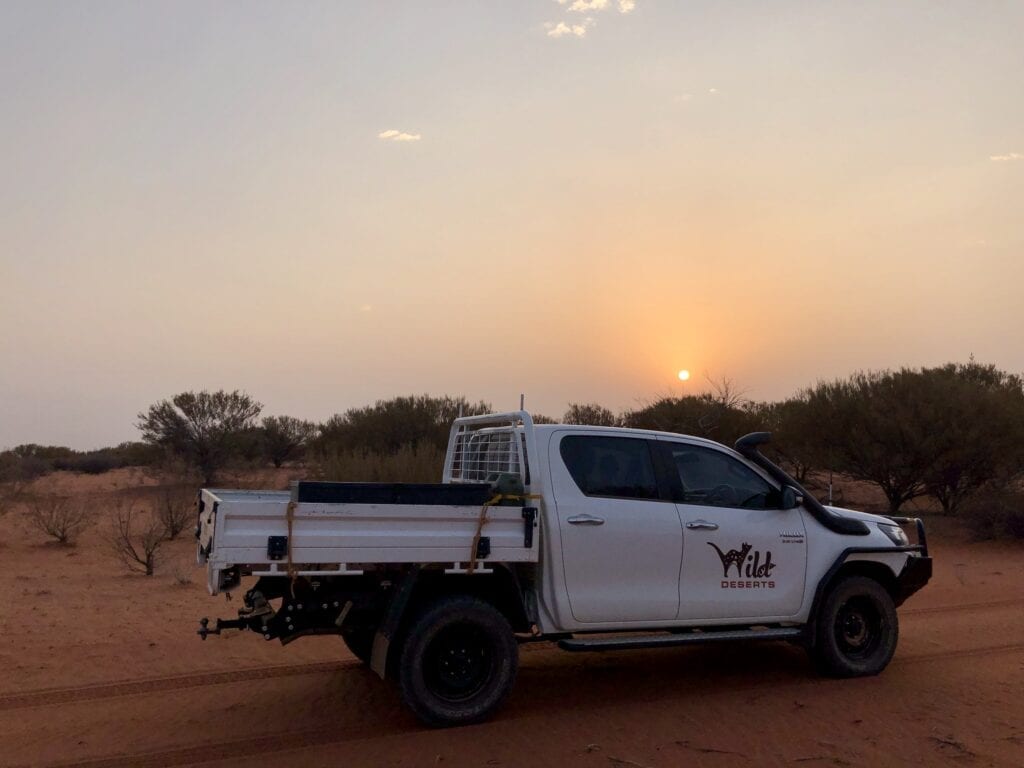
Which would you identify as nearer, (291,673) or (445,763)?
(445,763)

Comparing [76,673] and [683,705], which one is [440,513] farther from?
[76,673]

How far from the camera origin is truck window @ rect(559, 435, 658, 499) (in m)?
7.04

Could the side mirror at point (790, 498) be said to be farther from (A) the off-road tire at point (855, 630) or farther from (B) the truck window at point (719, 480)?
(A) the off-road tire at point (855, 630)

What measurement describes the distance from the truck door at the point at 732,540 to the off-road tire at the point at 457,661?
1520mm

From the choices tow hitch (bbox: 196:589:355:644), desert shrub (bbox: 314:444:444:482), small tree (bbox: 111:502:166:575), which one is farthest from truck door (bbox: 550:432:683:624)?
desert shrub (bbox: 314:444:444:482)

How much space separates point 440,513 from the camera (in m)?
6.34

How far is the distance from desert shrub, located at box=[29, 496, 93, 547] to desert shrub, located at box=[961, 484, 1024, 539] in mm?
17201

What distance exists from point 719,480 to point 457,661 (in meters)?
2.58

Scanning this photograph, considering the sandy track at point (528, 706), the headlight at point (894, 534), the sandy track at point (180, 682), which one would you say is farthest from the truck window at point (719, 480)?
the sandy track at point (180, 682)

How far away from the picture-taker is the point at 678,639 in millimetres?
7008

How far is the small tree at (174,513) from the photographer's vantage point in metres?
17.4

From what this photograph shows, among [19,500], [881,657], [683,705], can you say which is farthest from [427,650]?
[19,500]

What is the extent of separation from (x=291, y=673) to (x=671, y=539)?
3.39 metres

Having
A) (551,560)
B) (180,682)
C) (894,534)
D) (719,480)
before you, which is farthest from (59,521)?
(894,534)
